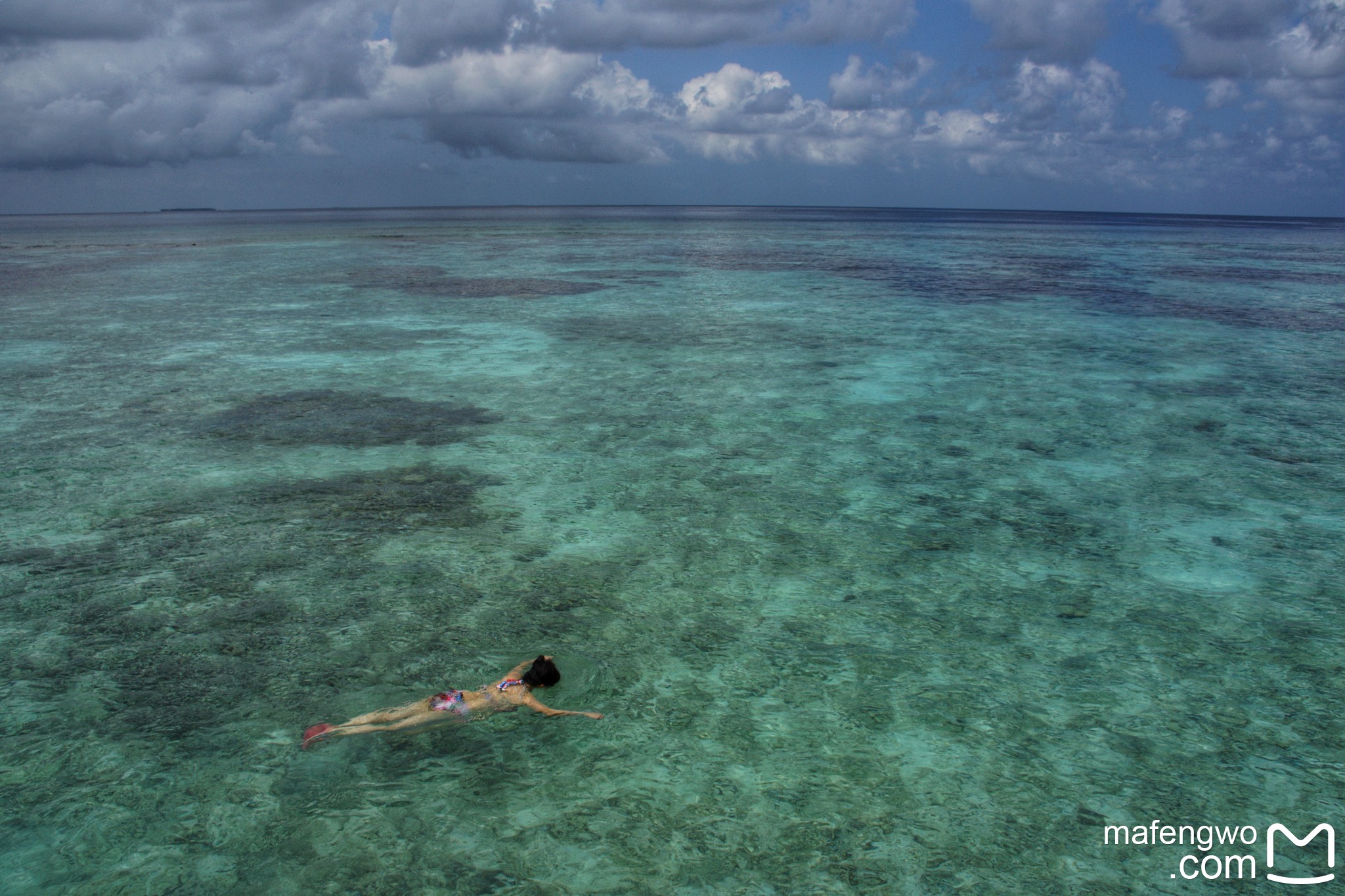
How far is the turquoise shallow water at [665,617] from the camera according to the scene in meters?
3.52

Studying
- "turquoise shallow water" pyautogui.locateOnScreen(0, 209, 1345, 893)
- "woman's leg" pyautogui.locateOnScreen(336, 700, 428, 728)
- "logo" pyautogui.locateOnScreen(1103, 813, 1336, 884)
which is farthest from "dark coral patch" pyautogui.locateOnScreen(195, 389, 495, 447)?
"logo" pyautogui.locateOnScreen(1103, 813, 1336, 884)

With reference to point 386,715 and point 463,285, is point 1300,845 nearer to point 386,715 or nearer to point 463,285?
point 386,715

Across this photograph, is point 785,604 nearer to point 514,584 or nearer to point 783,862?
point 514,584

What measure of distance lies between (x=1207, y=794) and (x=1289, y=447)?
6.84 meters

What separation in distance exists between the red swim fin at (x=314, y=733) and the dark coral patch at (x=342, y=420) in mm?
4861

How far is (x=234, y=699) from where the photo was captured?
4398 millimetres

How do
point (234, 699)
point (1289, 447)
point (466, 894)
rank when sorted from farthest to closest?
1. point (1289, 447)
2. point (234, 699)
3. point (466, 894)

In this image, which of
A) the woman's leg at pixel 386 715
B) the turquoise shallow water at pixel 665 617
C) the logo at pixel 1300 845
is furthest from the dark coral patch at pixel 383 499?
the logo at pixel 1300 845

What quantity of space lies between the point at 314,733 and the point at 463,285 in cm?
2071

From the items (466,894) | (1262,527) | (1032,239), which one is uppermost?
(1032,239)

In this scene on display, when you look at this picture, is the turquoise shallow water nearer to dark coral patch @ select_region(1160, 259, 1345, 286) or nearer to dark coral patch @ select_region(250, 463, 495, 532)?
dark coral patch @ select_region(250, 463, 495, 532)

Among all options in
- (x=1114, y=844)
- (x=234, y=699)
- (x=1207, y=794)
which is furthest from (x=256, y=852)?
(x=1207, y=794)

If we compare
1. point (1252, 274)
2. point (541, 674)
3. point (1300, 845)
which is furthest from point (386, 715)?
point (1252, 274)

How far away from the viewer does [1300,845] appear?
11.4 feet
